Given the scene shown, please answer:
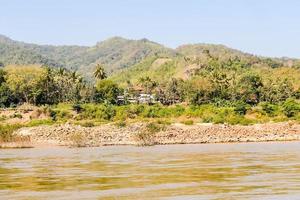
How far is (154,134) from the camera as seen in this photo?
83188 millimetres

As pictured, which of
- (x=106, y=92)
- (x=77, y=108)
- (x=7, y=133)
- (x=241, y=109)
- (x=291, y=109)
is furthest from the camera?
(x=106, y=92)

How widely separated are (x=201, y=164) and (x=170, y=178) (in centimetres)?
999

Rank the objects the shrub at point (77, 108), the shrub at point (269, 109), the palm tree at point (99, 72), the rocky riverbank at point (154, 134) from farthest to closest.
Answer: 1. the palm tree at point (99, 72)
2. the shrub at point (77, 108)
3. the shrub at point (269, 109)
4. the rocky riverbank at point (154, 134)

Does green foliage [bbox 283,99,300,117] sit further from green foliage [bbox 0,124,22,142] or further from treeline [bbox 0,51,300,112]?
green foliage [bbox 0,124,22,142]

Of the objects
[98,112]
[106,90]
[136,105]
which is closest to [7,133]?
[98,112]

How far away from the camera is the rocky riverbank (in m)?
81.2

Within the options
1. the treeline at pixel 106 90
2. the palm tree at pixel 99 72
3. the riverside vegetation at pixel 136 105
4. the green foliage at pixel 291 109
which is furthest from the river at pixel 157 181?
the palm tree at pixel 99 72

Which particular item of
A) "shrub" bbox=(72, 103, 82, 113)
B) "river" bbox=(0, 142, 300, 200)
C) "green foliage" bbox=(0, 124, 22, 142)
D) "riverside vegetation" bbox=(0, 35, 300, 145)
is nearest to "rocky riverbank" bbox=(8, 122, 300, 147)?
"green foliage" bbox=(0, 124, 22, 142)

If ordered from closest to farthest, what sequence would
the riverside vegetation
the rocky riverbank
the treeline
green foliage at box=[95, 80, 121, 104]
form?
the rocky riverbank < the riverside vegetation < the treeline < green foliage at box=[95, 80, 121, 104]

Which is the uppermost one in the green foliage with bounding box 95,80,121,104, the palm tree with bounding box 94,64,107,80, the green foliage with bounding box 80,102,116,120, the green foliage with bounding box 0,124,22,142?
the palm tree with bounding box 94,64,107,80

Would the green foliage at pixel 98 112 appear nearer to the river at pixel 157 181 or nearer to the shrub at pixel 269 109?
the shrub at pixel 269 109

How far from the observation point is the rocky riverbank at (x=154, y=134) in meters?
81.2

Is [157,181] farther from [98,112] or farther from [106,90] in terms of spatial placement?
[106,90]

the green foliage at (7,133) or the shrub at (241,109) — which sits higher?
the shrub at (241,109)
